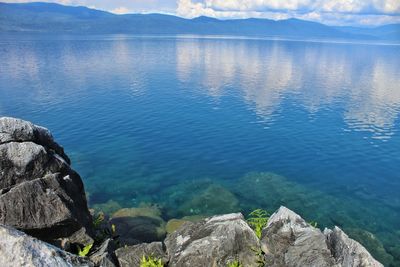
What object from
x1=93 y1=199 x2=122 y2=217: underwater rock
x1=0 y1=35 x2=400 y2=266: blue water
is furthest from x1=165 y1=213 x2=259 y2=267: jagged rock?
x1=93 y1=199 x2=122 y2=217: underwater rock

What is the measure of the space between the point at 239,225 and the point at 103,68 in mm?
137008

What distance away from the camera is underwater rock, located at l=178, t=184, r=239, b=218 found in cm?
3903

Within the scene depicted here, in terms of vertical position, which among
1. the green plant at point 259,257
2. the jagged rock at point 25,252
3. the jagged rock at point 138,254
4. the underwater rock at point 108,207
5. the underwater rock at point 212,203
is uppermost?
the jagged rock at point 25,252

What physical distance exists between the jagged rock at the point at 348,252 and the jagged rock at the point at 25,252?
1277cm

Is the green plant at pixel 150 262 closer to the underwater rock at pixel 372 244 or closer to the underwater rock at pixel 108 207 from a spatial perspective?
the underwater rock at pixel 108 207

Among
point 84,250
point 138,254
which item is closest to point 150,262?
point 138,254

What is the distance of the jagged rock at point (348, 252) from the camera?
15391mm

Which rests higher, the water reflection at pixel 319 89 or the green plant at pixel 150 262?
the green plant at pixel 150 262

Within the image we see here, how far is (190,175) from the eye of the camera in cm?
4822

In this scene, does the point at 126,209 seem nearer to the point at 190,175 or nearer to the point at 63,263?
the point at 190,175

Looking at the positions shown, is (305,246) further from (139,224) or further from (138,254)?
(139,224)

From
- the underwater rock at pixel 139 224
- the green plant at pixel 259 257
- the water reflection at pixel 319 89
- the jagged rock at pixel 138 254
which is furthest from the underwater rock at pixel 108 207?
the water reflection at pixel 319 89

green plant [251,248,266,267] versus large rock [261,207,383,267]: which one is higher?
large rock [261,207,383,267]

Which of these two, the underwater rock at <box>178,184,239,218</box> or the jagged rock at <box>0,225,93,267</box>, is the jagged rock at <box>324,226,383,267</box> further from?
the underwater rock at <box>178,184,239,218</box>
